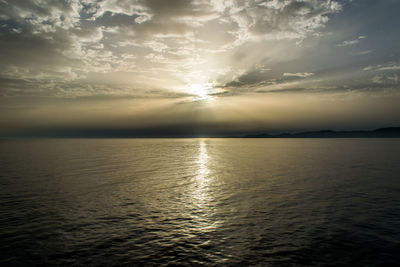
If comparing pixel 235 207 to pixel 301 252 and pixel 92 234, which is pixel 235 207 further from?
pixel 92 234

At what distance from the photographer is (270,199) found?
22.4 m

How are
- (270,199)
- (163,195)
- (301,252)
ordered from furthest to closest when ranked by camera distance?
(163,195) → (270,199) → (301,252)

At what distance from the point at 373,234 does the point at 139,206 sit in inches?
674

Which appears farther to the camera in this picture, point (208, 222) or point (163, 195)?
point (163, 195)

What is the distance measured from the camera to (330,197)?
75.9 ft

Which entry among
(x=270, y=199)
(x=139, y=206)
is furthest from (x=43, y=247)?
(x=270, y=199)

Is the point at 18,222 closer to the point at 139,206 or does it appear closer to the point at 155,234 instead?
the point at 139,206

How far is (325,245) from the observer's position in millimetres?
12758

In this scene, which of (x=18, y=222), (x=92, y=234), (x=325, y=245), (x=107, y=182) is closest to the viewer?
(x=325, y=245)

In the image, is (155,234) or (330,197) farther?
(330,197)

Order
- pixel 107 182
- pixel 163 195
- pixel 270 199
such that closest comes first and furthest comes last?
pixel 270 199 < pixel 163 195 < pixel 107 182

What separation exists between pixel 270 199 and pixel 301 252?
1059 centimetres

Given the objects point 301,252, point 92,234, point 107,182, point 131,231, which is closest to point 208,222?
point 131,231

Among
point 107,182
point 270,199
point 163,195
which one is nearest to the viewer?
point 270,199
